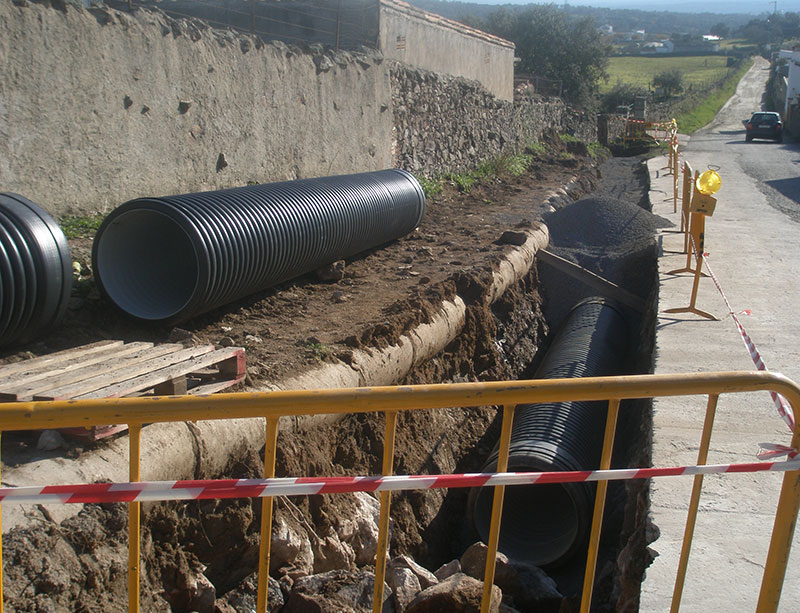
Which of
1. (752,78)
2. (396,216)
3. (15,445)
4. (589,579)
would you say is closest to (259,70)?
(396,216)

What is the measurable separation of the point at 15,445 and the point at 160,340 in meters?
2.18

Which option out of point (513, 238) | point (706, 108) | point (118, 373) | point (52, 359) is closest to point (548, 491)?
point (118, 373)

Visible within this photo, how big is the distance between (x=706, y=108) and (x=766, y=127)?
1945 cm

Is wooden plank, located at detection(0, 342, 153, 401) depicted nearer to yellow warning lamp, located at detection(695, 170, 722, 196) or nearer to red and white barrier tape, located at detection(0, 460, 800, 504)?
red and white barrier tape, located at detection(0, 460, 800, 504)

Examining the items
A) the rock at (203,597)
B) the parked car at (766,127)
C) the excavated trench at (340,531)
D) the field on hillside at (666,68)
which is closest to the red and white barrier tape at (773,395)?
the excavated trench at (340,531)

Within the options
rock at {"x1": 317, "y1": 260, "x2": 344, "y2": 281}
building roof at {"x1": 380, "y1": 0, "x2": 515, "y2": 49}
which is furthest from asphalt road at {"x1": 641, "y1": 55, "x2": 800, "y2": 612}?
building roof at {"x1": 380, "y1": 0, "x2": 515, "y2": 49}

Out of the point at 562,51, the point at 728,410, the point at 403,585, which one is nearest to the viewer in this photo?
the point at 403,585

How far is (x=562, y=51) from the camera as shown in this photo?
3869 cm

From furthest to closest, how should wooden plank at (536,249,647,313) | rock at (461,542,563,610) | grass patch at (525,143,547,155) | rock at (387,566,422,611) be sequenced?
grass patch at (525,143,547,155)
wooden plank at (536,249,647,313)
rock at (461,542,563,610)
rock at (387,566,422,611)

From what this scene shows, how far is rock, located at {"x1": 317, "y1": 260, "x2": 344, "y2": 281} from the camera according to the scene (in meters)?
8.51

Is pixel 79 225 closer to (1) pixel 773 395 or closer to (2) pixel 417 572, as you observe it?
(2) pixel 417 572

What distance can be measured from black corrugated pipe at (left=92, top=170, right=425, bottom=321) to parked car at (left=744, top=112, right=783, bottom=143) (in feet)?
97.4

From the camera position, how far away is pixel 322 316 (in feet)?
23.5

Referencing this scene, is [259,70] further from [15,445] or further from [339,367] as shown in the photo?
[15,445]
